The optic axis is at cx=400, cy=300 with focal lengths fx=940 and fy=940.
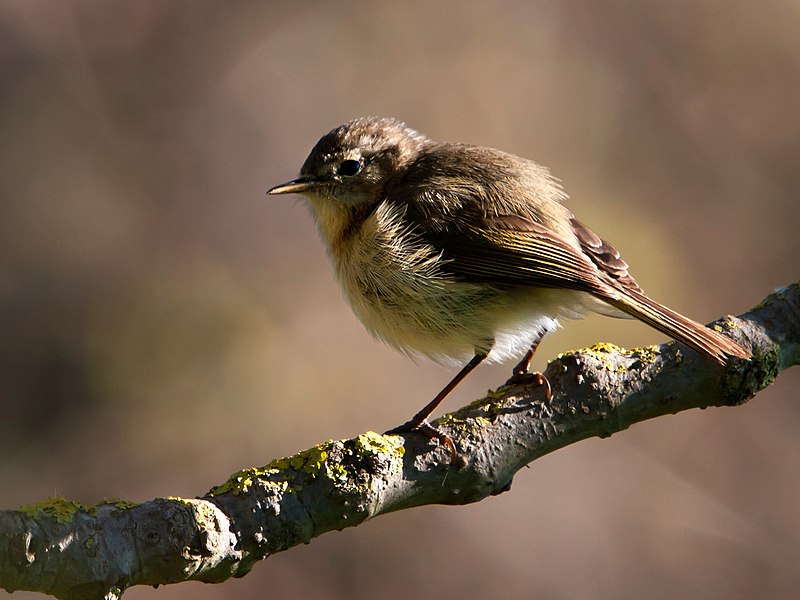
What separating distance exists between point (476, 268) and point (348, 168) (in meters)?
0.92

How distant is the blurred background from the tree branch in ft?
9.19

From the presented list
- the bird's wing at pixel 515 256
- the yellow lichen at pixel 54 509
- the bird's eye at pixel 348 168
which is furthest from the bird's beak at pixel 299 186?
the yellow lichen at pixel 54 509

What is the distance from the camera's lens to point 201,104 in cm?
695

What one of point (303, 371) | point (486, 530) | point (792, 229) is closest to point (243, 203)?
point (303, 371)

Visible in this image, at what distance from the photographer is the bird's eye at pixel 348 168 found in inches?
161

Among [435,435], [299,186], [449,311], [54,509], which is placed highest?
[299,186]

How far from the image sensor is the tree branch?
82.4 inches

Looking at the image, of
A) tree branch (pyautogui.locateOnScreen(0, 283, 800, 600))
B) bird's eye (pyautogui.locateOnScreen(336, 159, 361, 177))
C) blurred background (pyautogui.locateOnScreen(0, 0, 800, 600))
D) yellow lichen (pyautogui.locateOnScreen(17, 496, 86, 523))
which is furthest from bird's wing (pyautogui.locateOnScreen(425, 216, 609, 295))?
blurred background (pyautogui.locateOnScreen(0, 0, 800, 600))

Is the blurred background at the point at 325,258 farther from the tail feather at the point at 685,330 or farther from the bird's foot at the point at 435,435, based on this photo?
the bird's foot at the point at 435,435

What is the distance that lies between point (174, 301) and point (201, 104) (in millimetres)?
1691

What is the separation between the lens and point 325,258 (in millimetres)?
6594

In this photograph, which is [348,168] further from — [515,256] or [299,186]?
[515,256]

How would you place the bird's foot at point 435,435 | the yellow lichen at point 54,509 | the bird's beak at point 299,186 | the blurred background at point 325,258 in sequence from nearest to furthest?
the yellow lichen at point 54,509 → the bird's foot at point 435,435 → the bird's beak at point 299,186 → the blurred background at point 325,258

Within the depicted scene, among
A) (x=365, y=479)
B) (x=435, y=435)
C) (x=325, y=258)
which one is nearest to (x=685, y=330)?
(x=435, y=435)
